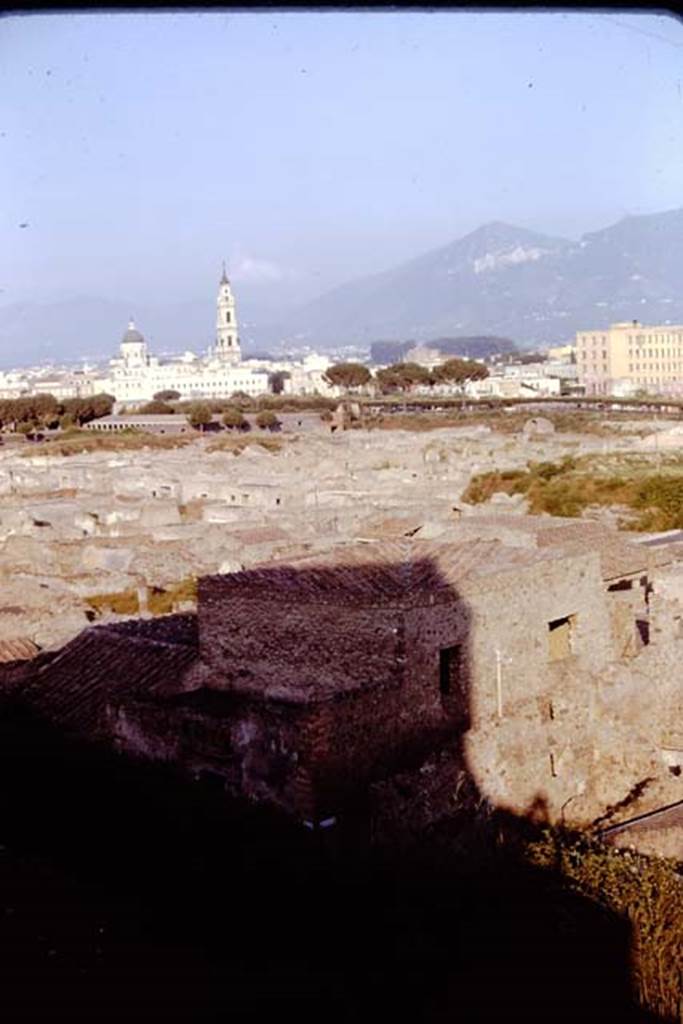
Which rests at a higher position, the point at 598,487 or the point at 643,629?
the point at 643,629

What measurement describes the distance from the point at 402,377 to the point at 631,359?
43.4 ft

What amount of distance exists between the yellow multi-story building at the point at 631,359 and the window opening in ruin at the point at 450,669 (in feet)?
195

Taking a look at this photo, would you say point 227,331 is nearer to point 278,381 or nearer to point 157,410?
point 278,381

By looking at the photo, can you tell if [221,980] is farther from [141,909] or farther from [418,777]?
[418,777]

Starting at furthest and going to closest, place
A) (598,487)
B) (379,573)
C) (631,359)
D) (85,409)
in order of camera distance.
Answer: (631,359)
(85,409)
(598,487)
(379,573)

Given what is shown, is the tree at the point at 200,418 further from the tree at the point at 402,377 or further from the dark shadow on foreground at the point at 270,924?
the dark shadow on foreground at the point at 270,924

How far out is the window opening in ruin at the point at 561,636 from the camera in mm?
9477

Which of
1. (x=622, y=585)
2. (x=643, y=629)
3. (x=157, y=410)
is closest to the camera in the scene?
(x=643, y=629)

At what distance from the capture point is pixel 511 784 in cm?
852

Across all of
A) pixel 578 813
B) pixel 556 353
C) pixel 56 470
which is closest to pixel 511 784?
pixel 578 813

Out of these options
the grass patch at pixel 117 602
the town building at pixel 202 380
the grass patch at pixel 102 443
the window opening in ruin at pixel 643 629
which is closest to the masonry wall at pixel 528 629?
the window opening in ruin at pixel 643 629

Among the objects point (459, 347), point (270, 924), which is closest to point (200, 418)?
point (270, 924)

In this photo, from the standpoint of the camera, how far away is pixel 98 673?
32.9ft

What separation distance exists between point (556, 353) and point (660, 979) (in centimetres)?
12807
